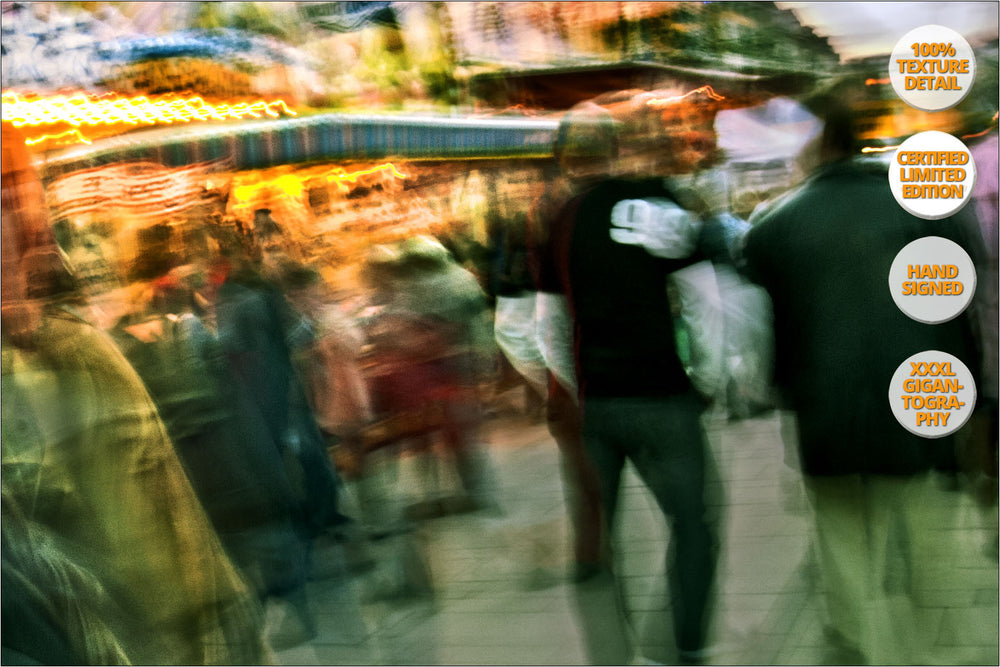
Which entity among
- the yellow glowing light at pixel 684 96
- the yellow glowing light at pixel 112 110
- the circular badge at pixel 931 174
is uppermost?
the yellow glowing light at pixel 112 110

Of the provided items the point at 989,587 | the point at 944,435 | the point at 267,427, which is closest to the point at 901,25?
the point at 944,435

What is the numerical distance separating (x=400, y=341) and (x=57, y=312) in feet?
3.40

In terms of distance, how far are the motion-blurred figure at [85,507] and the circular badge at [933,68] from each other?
7.51 ft

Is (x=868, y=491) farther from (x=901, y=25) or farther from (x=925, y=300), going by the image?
(x=901, y=25)

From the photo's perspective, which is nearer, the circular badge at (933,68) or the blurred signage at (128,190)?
the circular badge at (933,68)

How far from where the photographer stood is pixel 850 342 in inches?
119

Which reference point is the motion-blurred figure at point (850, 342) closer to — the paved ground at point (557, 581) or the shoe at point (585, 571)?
the paved ground at point (557, 581)

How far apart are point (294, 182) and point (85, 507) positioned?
3.72 ft

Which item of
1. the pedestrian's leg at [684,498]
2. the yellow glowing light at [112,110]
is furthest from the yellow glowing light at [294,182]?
the pedestrian's leg at [684,498]

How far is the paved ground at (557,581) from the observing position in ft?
10.3

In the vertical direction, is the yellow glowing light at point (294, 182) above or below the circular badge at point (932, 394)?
above

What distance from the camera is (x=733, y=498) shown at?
3131 millimetres

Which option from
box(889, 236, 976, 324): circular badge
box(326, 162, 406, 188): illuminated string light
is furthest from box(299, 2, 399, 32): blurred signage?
box(889, 236, 976, 324): circular badge

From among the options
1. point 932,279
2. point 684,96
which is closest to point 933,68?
point 932,279
